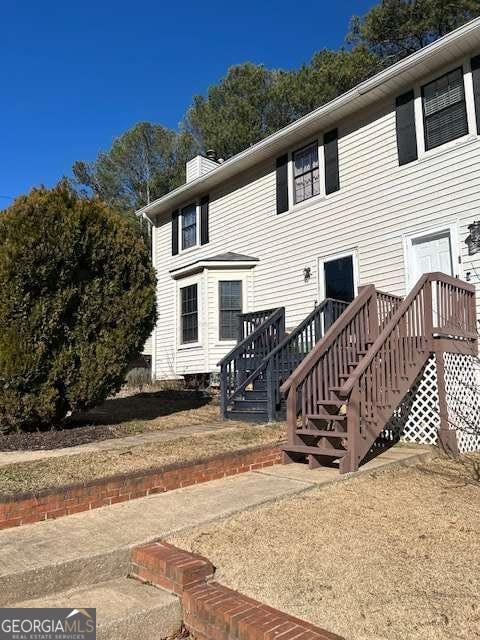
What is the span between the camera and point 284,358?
7988mm

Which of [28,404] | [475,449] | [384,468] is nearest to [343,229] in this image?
[475,449]

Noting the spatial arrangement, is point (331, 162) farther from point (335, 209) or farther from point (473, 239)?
point (473, 239)

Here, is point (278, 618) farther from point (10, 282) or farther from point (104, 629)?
point (10, 282)

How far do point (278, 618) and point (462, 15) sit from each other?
2118 cm

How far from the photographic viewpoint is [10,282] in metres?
6.48

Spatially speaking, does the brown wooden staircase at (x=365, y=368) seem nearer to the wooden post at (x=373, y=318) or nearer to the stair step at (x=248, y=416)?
the wooden post at (x=373, y=318)

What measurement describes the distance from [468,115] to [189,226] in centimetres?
837

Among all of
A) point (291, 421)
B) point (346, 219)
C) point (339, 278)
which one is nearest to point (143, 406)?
point (339, 278)

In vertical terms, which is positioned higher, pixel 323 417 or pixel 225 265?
pixel 225 265

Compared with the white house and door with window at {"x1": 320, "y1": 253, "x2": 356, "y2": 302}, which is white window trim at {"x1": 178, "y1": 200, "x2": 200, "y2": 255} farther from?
door with window at {"x1": 320, "y1": 253, "x2": 356, "y2": 302}

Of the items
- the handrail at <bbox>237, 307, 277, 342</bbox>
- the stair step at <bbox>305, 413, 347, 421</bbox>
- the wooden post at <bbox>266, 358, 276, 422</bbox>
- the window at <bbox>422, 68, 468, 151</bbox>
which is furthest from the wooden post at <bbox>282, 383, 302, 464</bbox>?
the window at <bbox>422, 68, 468, 151</bbox>

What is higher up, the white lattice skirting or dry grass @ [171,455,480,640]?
the white lattice skirting

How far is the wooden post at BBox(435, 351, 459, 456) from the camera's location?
21.4ft

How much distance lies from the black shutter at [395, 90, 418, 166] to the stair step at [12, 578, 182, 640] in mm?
8460
